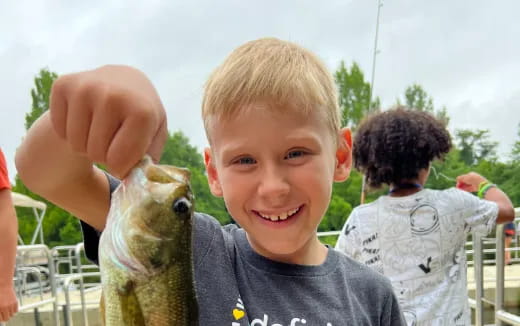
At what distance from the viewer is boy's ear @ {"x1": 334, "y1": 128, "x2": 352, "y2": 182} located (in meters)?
1.71

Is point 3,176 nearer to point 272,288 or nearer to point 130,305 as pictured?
point 272,288

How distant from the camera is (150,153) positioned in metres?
1.09

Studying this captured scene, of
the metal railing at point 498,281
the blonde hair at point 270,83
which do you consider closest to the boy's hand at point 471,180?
the metal railing at point 498,281

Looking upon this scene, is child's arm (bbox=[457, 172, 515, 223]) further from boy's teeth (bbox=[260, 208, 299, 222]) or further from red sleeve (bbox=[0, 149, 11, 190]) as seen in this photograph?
red sleeve (bbox=[0, 149, 11, 190])

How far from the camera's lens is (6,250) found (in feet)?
9.75

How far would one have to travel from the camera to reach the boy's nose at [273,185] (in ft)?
4.50

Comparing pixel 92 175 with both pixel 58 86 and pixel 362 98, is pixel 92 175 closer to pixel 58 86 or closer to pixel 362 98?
pixel 58 86

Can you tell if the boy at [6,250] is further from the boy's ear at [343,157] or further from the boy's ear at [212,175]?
the boy's ear at [343,157]

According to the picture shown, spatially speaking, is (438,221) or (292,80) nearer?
(292,80)

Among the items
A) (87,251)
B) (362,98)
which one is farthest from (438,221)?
(362,98)

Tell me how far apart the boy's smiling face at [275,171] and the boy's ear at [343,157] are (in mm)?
187

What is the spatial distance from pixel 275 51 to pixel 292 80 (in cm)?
17

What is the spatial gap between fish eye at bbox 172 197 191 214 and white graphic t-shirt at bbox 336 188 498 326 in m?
2.18

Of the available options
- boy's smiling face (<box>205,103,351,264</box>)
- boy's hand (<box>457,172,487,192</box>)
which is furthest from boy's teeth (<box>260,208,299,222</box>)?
boy's hand (<box>457,172,487,192</box>)
